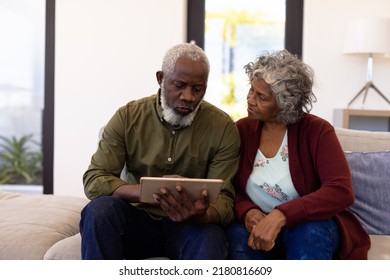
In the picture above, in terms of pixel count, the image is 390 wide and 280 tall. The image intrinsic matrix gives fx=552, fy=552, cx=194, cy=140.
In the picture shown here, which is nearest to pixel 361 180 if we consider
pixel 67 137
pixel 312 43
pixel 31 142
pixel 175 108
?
pixel 175 108

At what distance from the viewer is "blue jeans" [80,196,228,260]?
1.71 meters

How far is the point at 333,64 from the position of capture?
4.40 m

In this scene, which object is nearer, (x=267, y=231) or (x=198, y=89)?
(x=267, y=231)

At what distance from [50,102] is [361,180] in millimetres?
3018

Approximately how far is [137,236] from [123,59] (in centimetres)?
280

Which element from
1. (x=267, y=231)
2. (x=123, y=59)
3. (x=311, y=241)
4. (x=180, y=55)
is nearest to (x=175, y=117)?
(x=180, y=55)

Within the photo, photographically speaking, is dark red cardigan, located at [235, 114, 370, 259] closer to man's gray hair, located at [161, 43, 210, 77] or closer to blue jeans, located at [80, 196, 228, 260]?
blue jeans, located at [80, 196, 228, 260]

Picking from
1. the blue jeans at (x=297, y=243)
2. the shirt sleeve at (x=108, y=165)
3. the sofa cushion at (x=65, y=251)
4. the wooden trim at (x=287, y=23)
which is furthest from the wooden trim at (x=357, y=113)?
the sofa cushion at (x=65, y=251)

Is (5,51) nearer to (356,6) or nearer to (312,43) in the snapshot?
(312,43)

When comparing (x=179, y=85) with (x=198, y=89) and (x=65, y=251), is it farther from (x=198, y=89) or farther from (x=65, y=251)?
(x=65, y=251)

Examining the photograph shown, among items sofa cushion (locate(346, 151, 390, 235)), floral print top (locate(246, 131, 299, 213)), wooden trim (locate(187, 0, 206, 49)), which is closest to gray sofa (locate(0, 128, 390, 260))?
sofa cushion (locate(346, 151, 390, 235))

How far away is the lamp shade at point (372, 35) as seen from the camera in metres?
4.01

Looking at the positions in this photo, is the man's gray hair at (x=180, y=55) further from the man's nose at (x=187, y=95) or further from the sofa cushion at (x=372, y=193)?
the sofa cushion at (x=372, y=193)

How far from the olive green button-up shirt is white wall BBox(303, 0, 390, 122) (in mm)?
2507
